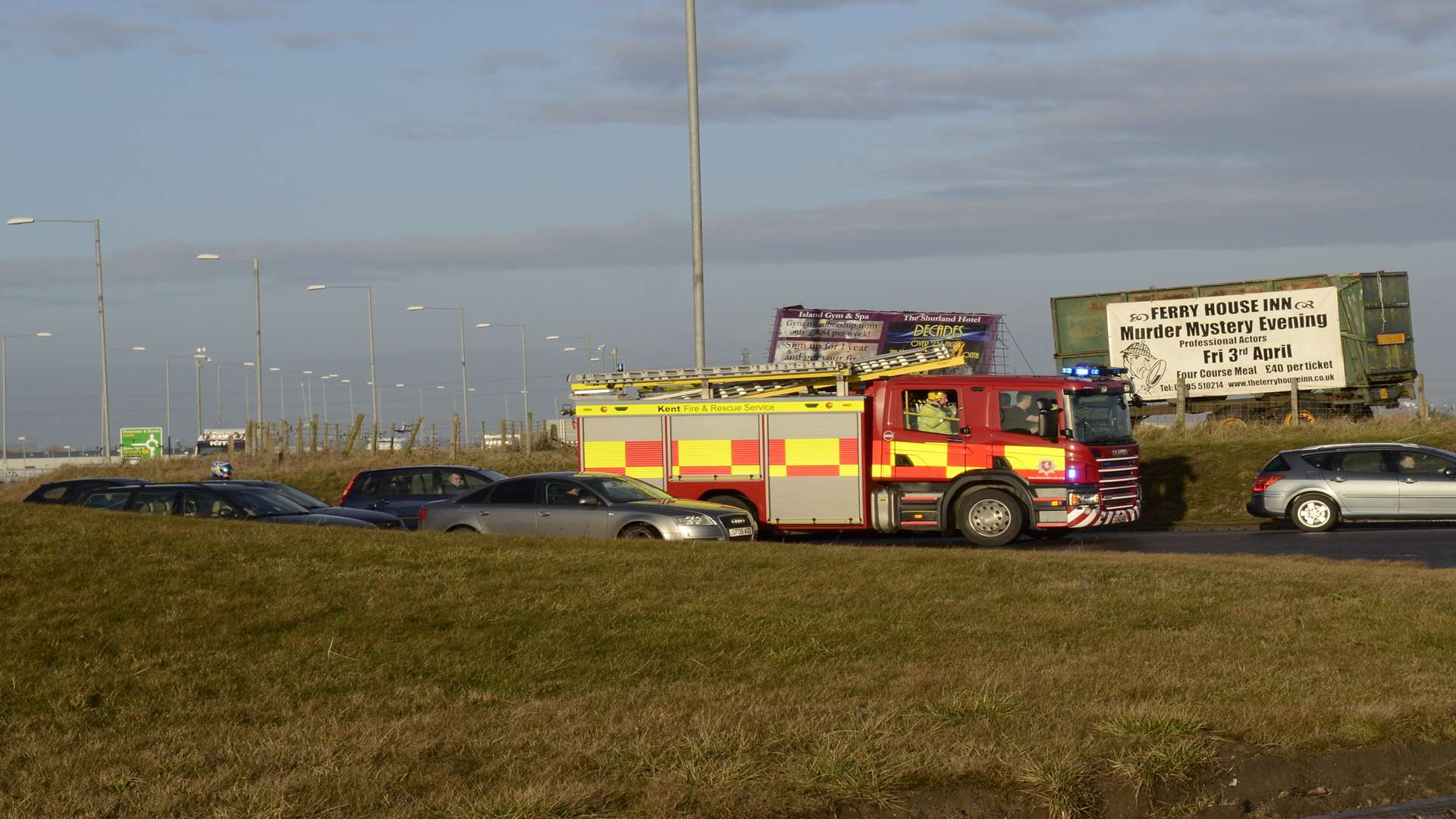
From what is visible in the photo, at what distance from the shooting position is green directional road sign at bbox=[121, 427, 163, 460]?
253 ft

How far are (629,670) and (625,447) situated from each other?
13948 millimetres

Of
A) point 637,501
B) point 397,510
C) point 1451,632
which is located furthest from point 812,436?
point 1451,632

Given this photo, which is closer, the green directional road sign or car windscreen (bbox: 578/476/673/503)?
car windscreen (bbox: 578/476/673/503)

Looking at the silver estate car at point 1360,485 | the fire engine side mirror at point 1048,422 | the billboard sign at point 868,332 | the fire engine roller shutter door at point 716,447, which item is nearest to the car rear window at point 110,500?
the fire engine roller shutter door at point 716,447

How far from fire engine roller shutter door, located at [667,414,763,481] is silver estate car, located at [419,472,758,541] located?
2.56 metres

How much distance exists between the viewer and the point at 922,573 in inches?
503

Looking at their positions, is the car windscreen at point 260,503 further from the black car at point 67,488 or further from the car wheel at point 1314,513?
the car wheel at point 1314,513

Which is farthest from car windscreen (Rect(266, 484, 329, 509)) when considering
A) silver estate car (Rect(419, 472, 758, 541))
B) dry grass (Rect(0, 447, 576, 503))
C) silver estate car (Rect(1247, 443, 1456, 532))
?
dry grass (Rect(0, 447, 576, 503))

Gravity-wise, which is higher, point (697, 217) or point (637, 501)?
point (697, 217)

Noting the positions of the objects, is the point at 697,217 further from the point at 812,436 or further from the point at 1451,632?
the point at 1451,632

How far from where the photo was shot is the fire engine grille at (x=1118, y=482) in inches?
841

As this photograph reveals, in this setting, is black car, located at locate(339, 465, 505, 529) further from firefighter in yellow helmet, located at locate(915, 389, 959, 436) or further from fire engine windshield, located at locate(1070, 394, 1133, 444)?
fire engine windshield, located at locate(1070, 394, 1133, 444)

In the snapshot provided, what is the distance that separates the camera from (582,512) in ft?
62.8

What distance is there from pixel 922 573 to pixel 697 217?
42.9ft
